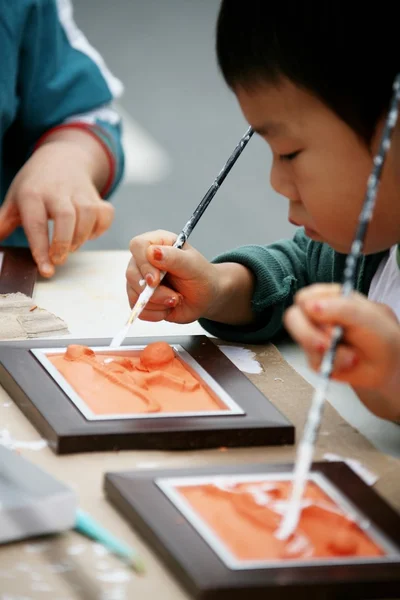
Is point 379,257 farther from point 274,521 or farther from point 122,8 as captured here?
point 122,8

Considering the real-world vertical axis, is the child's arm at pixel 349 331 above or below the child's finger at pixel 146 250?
above

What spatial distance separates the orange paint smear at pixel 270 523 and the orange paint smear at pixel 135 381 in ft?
0.45

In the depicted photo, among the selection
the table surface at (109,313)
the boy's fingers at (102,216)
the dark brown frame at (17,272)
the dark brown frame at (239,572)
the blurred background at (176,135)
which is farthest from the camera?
the blurred background at (176,135)

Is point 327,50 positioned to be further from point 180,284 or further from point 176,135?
point 176,135

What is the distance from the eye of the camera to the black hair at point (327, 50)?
676mm

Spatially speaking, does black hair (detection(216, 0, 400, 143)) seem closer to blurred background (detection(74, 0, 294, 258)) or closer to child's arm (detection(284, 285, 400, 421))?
child's arm (detection(284, 285, 400, 421))

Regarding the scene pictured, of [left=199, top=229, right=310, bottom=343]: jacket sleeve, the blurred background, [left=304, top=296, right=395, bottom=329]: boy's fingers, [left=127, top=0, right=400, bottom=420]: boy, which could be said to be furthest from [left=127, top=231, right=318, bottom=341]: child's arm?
the blurred background

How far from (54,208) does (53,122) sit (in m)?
0.27

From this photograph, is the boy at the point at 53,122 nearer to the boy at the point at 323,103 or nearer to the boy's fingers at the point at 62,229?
the boy's fingers at the point at 62,229

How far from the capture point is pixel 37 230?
115 centimetres

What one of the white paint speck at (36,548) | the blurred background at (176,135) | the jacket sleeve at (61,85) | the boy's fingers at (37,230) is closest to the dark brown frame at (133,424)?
the white paint speck at (36,548)

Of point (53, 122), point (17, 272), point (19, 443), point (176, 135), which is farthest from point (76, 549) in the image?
point (176, 135)

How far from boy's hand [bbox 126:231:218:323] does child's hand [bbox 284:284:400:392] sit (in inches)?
13.2

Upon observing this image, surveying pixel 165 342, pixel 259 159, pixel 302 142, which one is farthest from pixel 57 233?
pixel 259 159
